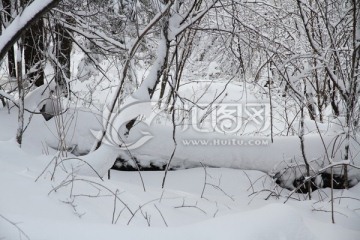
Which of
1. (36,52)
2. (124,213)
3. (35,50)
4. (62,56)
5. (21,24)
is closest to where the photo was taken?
(21,24)

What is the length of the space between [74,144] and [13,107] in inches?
48.1

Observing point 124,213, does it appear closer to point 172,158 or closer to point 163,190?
point 163,190

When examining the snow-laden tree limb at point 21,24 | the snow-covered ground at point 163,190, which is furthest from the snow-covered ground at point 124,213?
the snow-laden tree limb at point 21,24

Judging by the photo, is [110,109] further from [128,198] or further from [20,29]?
[20,29]

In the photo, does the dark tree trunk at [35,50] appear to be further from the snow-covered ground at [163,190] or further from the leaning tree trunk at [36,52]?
the snow-covered ground at [163,190]

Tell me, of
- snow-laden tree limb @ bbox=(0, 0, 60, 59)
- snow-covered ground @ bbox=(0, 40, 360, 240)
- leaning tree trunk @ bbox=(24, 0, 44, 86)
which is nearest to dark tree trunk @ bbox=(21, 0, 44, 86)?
leaning tree trunk @ bbox=(24, 0, 44, 86)

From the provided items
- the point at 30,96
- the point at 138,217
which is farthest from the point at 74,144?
the point at 138,217

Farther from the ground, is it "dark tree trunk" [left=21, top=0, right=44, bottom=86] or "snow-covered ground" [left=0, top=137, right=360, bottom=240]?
"dark tree trunk" [left=21, top=0, right=44, bottom=86]

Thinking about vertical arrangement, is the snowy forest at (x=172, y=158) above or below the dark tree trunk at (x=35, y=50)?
below

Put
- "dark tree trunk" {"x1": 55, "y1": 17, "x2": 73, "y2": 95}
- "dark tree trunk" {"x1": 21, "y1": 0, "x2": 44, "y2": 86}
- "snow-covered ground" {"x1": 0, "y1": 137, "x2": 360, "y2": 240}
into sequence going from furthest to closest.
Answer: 1. "dark tree trunk" {"x1": 21, "y1": 0, "x2": 44, "y2": 86}
2. "dark tree trunk" {"x1": 55, "y1": 17, "x2": 73, "y2": 95}
3. "snow-covered ground" {"x1": 0, "y1": 137, "x2": 360, "y2": 240}

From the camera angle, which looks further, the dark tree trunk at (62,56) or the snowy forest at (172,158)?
the dark tree trunk at (62,56)

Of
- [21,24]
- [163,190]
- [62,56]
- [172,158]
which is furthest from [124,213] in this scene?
[62,56]

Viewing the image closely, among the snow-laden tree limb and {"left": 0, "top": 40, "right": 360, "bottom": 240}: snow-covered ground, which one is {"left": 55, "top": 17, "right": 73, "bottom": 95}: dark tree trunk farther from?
the snow-laden tree limb

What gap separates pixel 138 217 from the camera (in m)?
2.22
